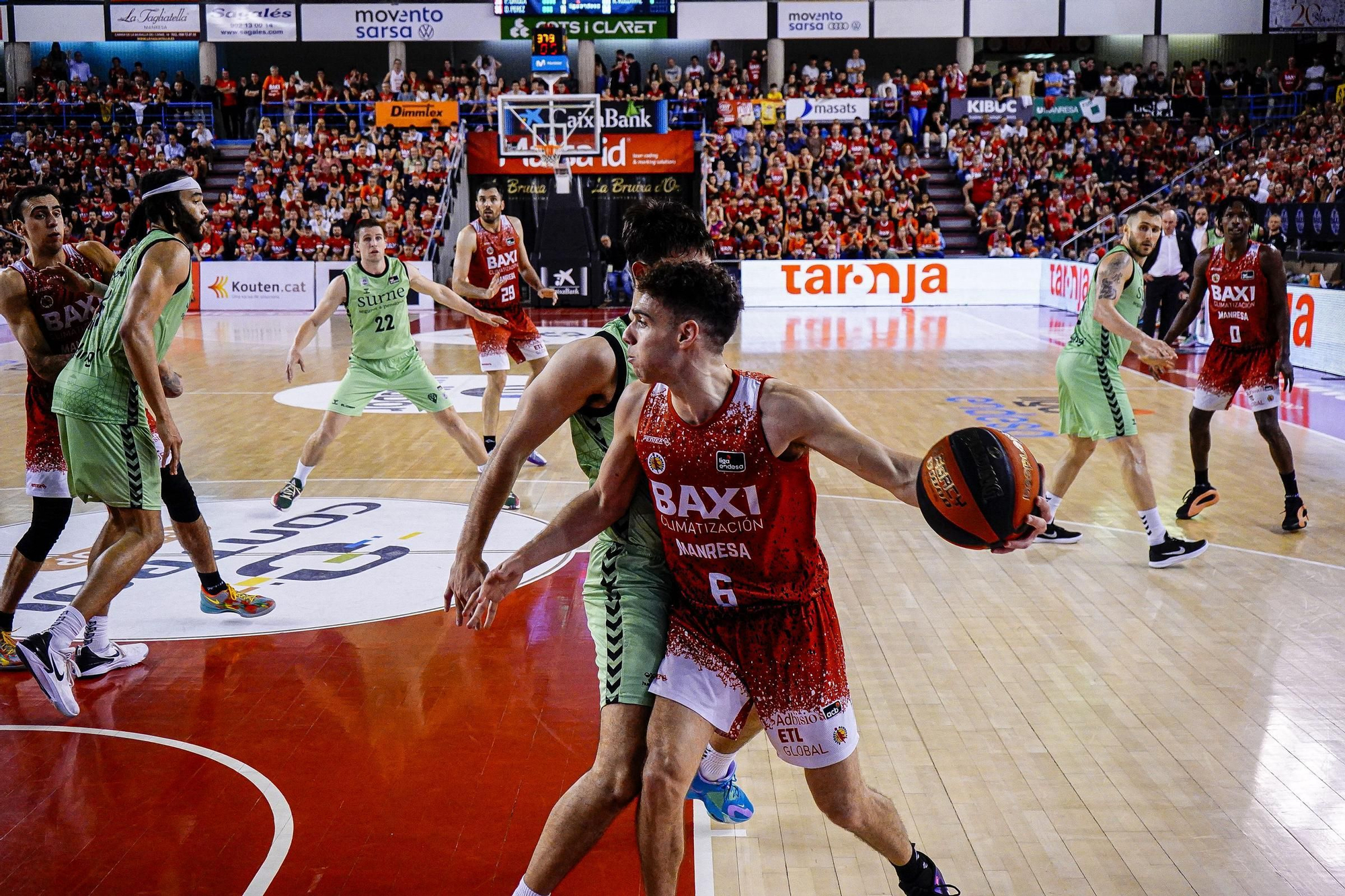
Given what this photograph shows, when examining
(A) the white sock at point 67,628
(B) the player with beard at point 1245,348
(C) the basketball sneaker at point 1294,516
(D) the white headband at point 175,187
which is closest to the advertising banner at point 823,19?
(B) the player with beard at point 1245,348

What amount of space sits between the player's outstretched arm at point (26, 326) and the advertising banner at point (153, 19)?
2846cm

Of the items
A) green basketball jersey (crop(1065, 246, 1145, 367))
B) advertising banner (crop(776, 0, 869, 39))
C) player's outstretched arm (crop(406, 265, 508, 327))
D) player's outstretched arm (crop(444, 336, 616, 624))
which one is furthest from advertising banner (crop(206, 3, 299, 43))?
player's outstretched arm (crop(444, 336, 616, 624))

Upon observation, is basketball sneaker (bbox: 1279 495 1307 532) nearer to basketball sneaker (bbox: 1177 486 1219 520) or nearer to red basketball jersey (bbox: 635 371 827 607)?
basketball sneaker (bbox: 1177 486 1219 520)

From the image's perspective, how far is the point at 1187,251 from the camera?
15.6m

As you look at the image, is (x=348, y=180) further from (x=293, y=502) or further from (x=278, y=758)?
(x=278, y=758)

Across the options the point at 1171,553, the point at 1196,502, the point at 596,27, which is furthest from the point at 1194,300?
the point at 596,27

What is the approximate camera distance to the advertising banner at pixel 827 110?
27.5 m

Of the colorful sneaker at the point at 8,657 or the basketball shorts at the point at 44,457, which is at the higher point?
the basketball shorts at the point at 44,457

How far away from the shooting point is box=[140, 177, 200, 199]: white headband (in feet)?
15.6

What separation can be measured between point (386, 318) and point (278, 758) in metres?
4.10

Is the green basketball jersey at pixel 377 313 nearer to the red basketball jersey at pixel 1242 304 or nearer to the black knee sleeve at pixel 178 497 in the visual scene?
the black knee sleeve at pixel 178 497

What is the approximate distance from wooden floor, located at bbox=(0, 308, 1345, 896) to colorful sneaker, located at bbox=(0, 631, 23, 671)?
15 cm

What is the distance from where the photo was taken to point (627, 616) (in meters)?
3.06

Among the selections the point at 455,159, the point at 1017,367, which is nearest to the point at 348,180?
the point at 455,159
